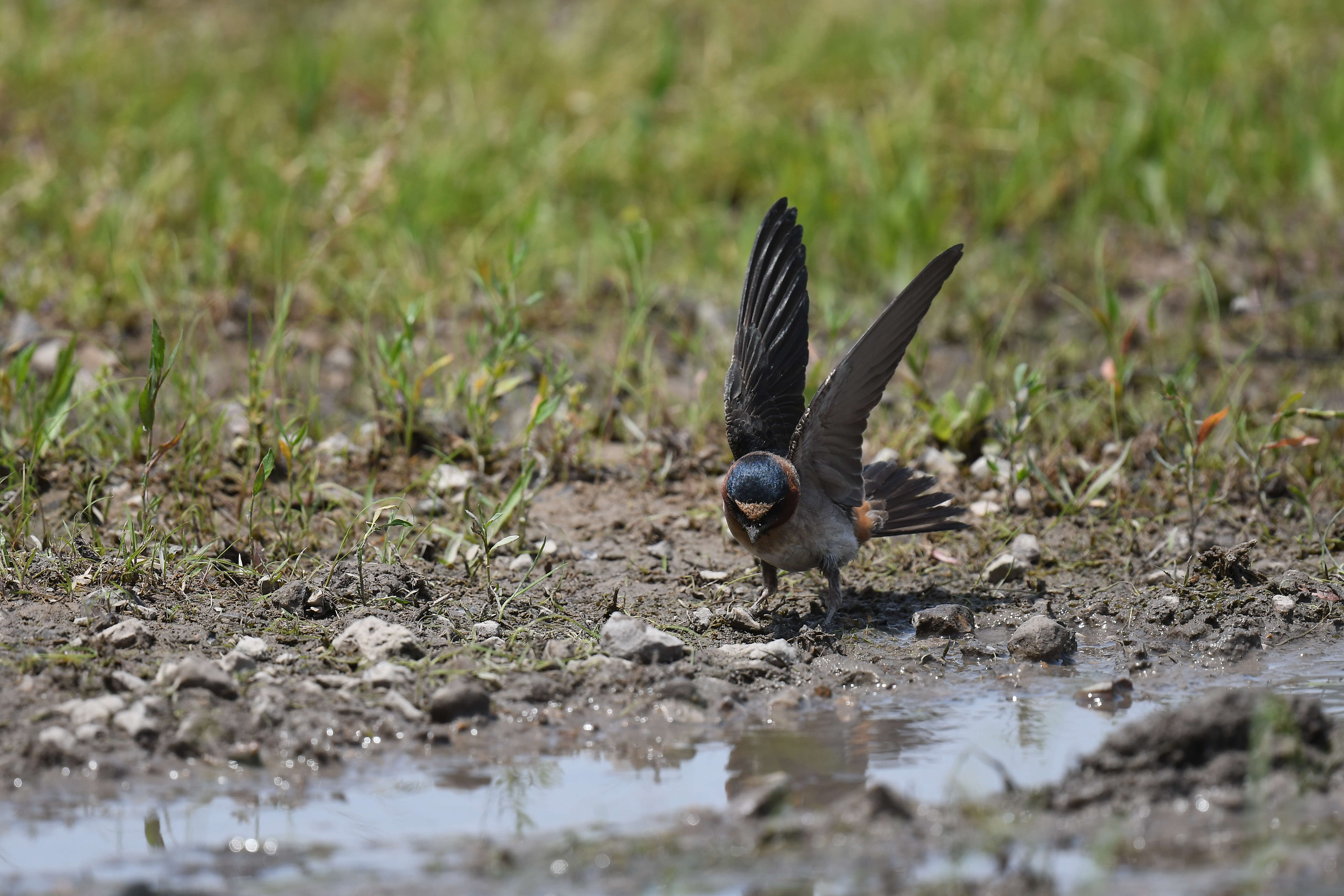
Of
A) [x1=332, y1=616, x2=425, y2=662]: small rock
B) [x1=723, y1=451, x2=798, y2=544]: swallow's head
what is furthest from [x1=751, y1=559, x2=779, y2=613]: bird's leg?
[x1=332, y1=616, x2=425, y2=662]: small rock

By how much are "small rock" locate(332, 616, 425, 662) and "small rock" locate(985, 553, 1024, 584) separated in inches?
76.5

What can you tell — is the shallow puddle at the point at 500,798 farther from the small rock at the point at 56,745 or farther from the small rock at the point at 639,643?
the small rock at the point at 639,643

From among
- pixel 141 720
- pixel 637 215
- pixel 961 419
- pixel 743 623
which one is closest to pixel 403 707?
pixel 141 720

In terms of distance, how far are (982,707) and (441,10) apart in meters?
7.02

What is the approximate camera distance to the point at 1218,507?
5059 mm

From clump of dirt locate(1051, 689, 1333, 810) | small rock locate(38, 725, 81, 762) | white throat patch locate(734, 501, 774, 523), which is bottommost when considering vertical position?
clump of dirt locate(1051, 689, 1333, 810)

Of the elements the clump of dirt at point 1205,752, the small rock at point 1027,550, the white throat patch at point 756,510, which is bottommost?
the clump of dirt at point 1205,752

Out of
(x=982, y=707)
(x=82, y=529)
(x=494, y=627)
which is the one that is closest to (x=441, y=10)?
(x=82, y=529)

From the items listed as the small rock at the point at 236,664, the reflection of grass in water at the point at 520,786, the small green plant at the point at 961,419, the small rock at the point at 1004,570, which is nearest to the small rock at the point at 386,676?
the small rock at the point at 236,664

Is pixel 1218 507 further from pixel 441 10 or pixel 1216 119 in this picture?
pixel 441 10

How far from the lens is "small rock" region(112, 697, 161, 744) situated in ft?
10.8

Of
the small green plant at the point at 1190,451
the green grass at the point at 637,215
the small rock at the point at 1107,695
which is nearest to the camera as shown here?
the small rock at the point at 1107,695

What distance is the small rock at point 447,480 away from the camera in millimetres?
4953

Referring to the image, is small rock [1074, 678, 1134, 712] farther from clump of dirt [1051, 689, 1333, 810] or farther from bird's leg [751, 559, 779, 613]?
bird's leg [751, 559, 779, 613]
